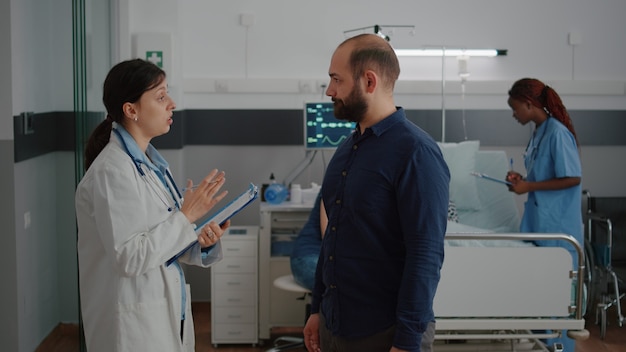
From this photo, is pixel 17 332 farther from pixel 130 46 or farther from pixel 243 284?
pixel 130 46

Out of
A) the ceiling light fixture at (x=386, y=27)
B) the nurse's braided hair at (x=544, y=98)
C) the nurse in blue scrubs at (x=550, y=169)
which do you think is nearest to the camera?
the nurse in blue scrubs at (x=550, y=169)

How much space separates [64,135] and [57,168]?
16 centimetres

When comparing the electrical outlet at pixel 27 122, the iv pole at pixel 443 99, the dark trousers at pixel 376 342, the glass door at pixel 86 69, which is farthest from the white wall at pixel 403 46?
the dark trousers at pixel 376 342

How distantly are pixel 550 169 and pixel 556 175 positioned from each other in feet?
0.25

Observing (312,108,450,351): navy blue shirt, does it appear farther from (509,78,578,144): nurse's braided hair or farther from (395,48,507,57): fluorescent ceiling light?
(395,48,507,57): fluorescent ceiling light

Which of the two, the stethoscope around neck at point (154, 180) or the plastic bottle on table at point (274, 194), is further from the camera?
the plastic bottle on table at point (274, 194)

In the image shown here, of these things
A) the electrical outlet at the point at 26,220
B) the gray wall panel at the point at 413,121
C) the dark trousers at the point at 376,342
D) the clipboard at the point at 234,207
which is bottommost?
the dark trousers at the point at 376,342

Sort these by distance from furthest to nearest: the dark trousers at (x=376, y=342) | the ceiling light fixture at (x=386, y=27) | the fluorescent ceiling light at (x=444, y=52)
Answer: the fluorescent ceiling light at (x=444, y=52) < the ceiling light fixture at (x=386, y=27) < the dark trousers at (x=376, y=342)

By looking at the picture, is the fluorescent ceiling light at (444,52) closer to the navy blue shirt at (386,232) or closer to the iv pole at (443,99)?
the iv pole at (443,99)

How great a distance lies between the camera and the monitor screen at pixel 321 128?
5.37 metres

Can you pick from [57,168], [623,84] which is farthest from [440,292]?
[623,84]

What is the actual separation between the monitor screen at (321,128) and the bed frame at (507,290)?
6.04 ft

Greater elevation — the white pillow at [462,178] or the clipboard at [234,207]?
the clipboard at [234,207]

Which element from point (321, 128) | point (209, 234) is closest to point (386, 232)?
point (209, 234)
